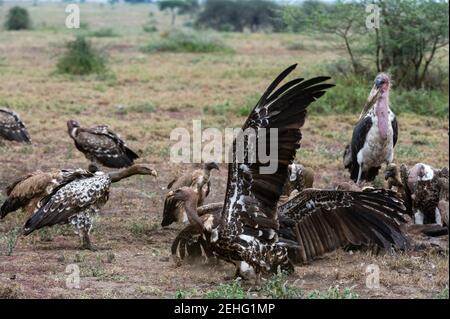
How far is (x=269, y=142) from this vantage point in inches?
217

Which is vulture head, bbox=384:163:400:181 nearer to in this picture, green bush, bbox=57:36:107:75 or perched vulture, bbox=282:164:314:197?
perched vulture, bbox=282:164:314:197

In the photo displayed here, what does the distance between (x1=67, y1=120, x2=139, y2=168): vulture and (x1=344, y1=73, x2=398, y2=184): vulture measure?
2.63 meters

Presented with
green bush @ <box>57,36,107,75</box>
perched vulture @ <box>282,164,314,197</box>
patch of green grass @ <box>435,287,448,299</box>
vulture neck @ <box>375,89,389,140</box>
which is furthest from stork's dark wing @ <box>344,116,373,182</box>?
green bush @ <box>57,36,107,75</box>

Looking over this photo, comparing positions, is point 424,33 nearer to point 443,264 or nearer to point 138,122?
point 138,122

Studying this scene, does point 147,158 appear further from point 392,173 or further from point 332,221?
point 332,221

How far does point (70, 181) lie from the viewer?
7352 mm

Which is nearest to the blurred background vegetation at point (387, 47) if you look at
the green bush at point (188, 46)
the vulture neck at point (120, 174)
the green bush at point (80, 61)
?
the green bush at point (80, 61)

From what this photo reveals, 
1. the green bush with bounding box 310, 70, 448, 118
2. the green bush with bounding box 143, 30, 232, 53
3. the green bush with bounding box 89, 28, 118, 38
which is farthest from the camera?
the green bush with bounding box 89, 28, 118, 38

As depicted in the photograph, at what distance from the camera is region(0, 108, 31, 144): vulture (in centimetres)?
1144

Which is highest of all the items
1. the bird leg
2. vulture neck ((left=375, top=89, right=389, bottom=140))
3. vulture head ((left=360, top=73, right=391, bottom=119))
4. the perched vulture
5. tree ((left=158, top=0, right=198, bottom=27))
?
tree ((left=158, top=0, right=198, bottom=27))

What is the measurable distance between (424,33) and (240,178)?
38.0 ft

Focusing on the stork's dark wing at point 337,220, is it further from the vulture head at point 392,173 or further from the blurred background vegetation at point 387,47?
the blurred background vegetation at point 387,47

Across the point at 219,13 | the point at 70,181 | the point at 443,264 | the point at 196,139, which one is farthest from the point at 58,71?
the point at 219,13

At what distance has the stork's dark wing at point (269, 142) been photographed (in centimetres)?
545
